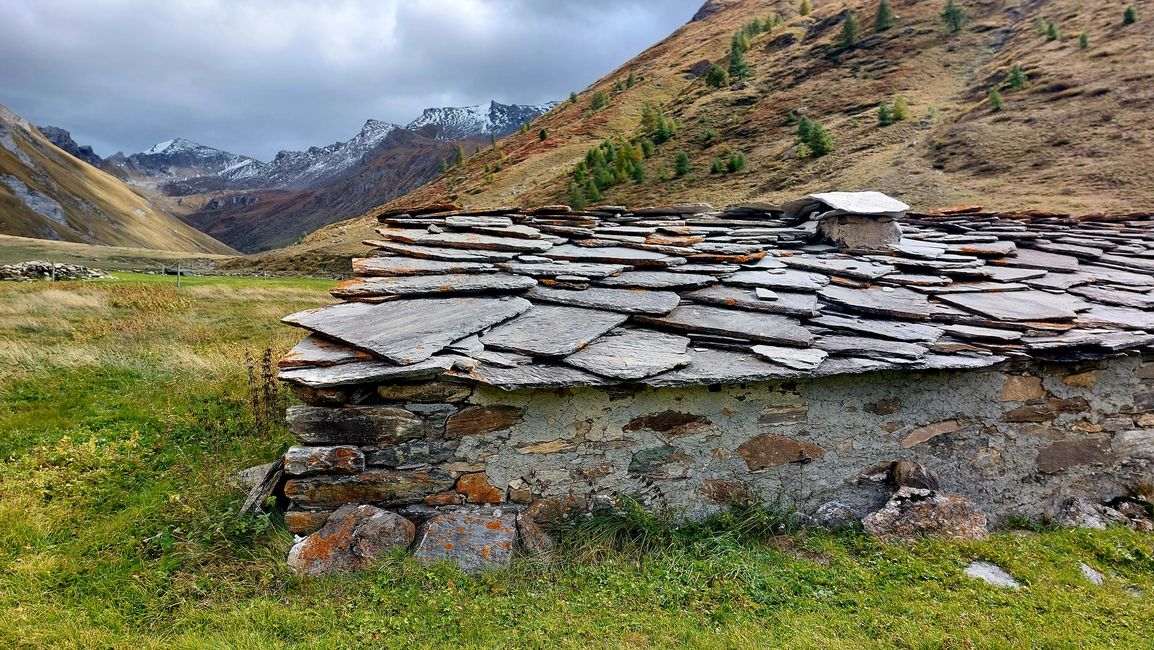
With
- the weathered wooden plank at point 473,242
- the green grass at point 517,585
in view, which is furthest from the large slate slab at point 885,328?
the weathered wooden plank at point 473,242

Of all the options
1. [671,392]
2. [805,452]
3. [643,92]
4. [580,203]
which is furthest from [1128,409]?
[643,92]

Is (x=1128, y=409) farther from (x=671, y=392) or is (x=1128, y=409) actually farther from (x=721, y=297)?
(x=671, y=392)

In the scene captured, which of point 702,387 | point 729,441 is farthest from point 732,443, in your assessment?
point 702,387

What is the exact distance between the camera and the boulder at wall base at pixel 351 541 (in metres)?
3.17

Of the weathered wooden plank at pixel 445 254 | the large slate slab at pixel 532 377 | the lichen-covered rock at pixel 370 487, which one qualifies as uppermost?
the weathered wooden plank at pixel 445 254

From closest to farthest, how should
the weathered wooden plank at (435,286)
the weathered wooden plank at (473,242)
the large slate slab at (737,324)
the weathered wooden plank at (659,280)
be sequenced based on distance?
1. the large slate slab at (737,324)
2. the weathered wooden plank at (435,286)
3. the weathered wooden plank at (659,280)
4. the weathered wooden plank at (473,242)

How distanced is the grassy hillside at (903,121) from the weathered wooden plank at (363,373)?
2120 cm

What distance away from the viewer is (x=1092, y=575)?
11.0 feet

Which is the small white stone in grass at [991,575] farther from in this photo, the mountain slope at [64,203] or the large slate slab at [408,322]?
the mountain slope at [64,203]

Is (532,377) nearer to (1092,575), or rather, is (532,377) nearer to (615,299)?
(615,299)

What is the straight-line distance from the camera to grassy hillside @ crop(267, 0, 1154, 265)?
2064 centimetres

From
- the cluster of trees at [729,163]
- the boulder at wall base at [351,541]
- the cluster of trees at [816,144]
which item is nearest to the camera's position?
the boulder at wall base at [351,541]

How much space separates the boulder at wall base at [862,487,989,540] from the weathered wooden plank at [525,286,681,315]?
6.50 ft

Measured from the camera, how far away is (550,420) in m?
3.51
